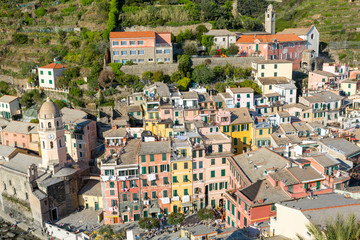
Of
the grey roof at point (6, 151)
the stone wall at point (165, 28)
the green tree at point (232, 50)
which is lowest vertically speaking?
the grey roof at point (6, 151)

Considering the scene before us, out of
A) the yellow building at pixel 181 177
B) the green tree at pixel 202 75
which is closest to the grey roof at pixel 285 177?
the yellow building at pixel 181 177

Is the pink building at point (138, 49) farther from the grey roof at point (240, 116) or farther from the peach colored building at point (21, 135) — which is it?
the grey roof at point (240, 116)

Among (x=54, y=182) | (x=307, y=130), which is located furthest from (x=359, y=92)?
(x=54, y=182)

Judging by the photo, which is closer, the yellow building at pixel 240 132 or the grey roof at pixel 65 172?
the grey roof at pixel 65 172

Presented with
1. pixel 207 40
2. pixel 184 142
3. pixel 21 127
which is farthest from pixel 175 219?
pixel 207 40

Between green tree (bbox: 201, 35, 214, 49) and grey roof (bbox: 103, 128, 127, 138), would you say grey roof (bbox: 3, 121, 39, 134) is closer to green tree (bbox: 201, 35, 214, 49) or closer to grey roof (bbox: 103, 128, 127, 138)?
grey roof (bbox: 103, 128, 127, 138)
